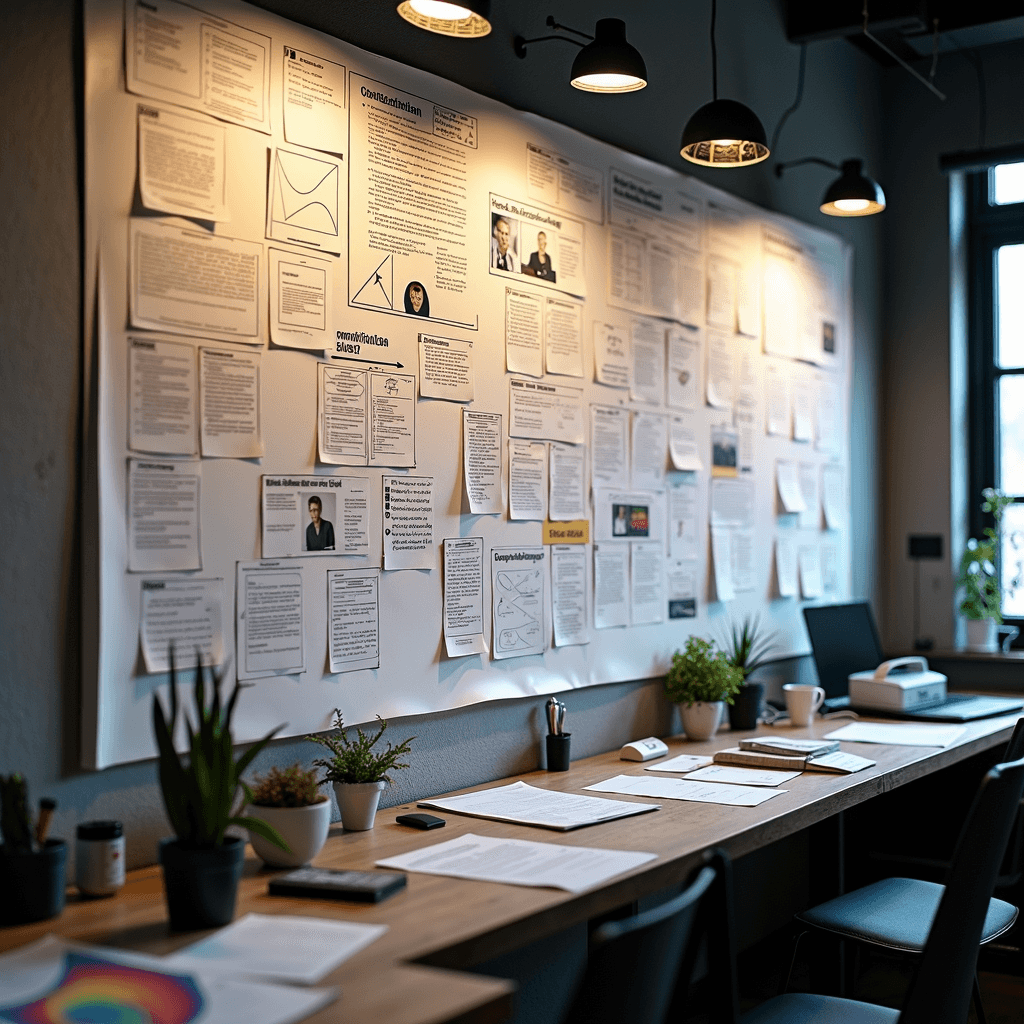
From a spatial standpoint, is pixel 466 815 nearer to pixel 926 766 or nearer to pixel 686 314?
pixel 926 766

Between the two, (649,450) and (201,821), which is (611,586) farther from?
(201,821)

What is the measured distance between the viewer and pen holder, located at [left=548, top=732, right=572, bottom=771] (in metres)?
2.74

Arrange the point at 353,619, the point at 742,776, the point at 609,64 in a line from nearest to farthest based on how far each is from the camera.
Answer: the point at 353,619
the point at 609,64
the point at 742,776

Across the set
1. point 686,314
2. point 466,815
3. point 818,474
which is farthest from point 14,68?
point 818,474

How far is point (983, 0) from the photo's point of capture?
12.7 feet

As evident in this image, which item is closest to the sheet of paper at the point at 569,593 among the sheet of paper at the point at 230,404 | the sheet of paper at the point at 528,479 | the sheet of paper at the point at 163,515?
A: the sheet of paper at the point at 528,479

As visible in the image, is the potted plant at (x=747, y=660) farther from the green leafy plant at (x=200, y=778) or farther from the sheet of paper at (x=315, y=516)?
the green leafy plant at (x=200, y=778)

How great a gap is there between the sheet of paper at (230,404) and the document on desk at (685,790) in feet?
3.46

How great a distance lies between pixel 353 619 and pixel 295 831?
20.7 inches

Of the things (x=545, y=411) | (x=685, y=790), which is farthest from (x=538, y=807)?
(x=545, y=411)

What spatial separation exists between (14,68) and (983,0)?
3.27 metres

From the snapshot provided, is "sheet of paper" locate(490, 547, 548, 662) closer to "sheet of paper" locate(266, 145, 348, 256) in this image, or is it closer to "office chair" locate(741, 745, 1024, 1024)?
"sheet of paper" locate(266, 145, 348, 256)

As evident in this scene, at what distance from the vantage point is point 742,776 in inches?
104

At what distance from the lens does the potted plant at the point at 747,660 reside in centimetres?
327
